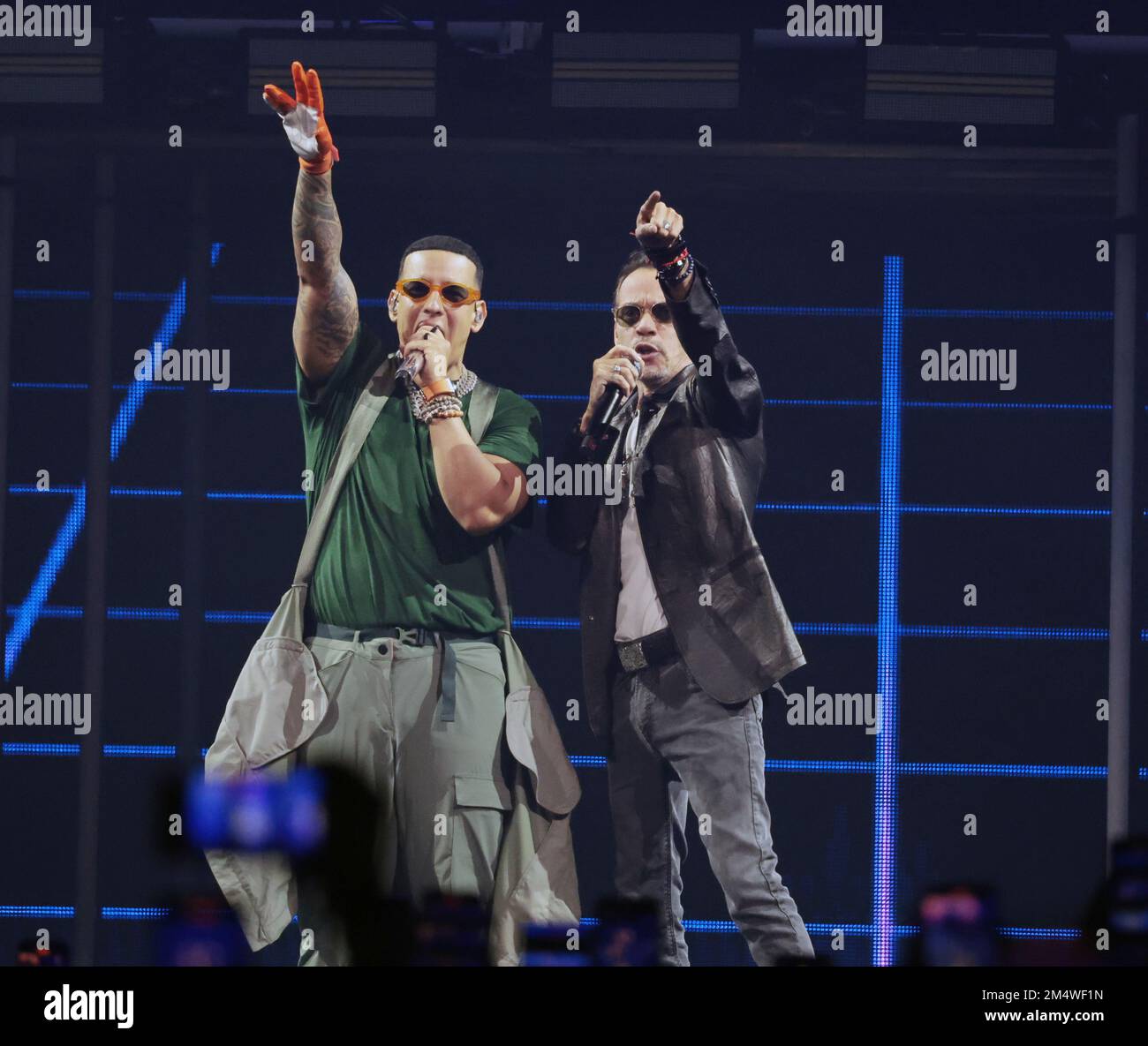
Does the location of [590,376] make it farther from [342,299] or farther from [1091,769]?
[1091,769]

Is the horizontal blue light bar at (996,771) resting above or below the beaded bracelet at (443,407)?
below

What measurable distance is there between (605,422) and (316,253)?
2.66 feet

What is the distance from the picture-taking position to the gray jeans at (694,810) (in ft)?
11.5

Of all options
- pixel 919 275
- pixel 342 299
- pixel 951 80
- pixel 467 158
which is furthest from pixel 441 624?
pixel 951 80

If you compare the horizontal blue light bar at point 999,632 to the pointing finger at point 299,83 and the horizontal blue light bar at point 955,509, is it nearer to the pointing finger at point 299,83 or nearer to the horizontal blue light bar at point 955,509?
the horizontal blue light bar at point 955,509

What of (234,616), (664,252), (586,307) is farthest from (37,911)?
(664,252)

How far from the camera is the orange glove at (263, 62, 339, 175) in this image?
3.62m

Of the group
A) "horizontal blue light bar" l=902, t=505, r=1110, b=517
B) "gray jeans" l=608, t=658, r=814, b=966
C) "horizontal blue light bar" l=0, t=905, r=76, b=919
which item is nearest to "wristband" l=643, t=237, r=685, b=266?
"horizontal blue light bar" l=902, t=505, r=1110, b=517

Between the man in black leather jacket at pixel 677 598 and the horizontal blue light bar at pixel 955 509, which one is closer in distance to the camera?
the man in black leather jacket at pixel 677 598

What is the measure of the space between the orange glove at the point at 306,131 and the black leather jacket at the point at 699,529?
2.94 feet

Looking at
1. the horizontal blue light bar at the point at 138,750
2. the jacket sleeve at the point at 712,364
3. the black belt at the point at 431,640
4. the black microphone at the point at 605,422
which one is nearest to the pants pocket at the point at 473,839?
the black belt at the point at 431,640

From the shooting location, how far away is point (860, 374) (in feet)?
12.0

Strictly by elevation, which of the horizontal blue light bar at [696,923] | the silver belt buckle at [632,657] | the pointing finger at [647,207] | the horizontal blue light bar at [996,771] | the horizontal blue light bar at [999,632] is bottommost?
the horizontal blue light bar at [696,923]
